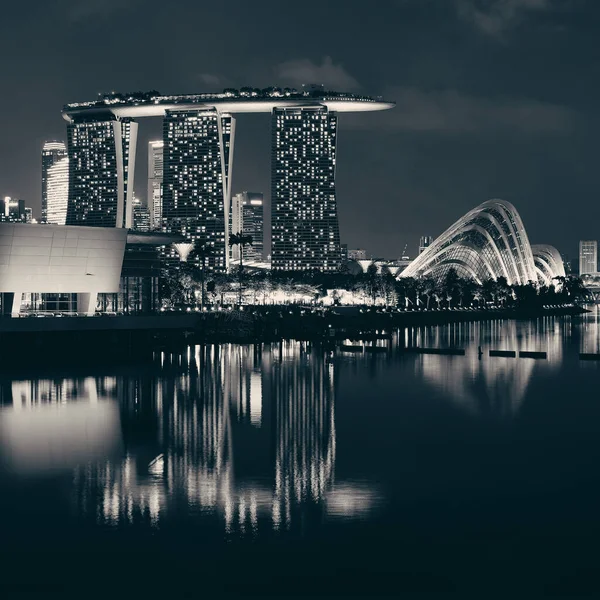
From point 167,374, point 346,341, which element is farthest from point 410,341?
point 167,374

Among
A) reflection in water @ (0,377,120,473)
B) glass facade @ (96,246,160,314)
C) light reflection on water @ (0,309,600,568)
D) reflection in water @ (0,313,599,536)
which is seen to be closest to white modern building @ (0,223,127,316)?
glass facade @ (96,246,160,314)

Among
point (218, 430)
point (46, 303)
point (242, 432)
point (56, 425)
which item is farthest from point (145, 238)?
point (242, 432)

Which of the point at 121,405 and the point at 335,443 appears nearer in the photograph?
the point at 335,443

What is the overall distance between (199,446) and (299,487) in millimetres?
8386

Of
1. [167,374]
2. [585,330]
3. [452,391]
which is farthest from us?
[585,330]

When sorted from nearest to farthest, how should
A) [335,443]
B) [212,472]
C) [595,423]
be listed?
[212,472], [335,443], [595,423]

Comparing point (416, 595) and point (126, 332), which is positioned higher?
point (126, 332)

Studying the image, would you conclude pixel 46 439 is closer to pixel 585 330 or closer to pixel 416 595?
pixel 416 595

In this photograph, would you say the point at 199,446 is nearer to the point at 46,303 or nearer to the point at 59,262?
the point at 59,262

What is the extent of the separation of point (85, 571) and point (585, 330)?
121719mm

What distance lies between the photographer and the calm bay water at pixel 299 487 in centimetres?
2192

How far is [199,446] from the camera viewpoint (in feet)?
A: 122

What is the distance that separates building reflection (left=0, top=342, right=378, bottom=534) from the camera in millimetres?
27391

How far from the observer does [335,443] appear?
3816 centimetres
